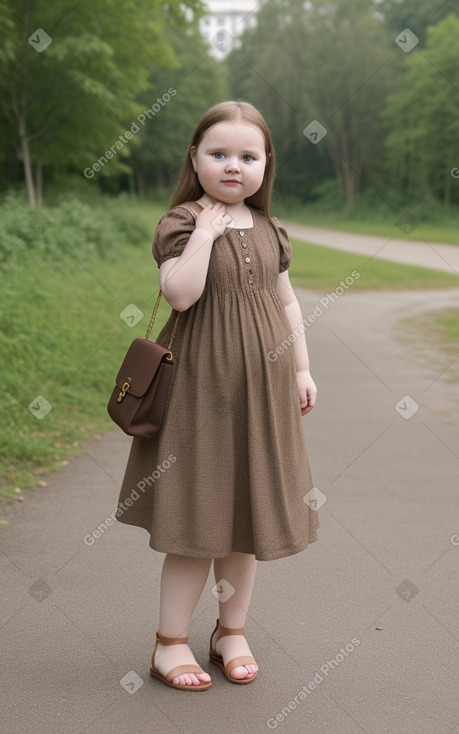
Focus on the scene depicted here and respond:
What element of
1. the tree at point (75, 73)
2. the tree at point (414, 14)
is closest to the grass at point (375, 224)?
the tree at point (75, 73)

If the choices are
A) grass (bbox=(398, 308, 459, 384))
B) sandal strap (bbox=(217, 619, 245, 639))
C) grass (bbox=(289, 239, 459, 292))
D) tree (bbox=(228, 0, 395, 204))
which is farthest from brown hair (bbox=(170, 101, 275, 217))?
tree (bbox=(228, 0, 395, 204))

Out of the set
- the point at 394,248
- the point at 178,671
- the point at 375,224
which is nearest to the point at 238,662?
the point at 178,671

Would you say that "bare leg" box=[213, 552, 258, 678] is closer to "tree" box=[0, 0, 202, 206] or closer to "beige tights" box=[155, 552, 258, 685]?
"beige tights" box=[155, 552, 258, 685]

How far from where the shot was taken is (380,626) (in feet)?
11.6

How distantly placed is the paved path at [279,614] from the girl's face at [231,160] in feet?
5.20

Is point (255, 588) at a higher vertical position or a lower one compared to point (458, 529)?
lower

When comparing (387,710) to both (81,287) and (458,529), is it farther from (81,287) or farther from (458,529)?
(81,287)

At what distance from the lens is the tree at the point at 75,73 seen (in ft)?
55.5

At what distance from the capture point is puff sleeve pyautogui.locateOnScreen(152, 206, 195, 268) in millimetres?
2918

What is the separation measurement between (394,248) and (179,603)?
2284 cm

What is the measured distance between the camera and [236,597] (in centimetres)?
319

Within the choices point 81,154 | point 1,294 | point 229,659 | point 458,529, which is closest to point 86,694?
point 229,659

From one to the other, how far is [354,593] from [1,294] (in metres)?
5.28

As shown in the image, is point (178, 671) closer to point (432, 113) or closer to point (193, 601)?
point (193, 601)
